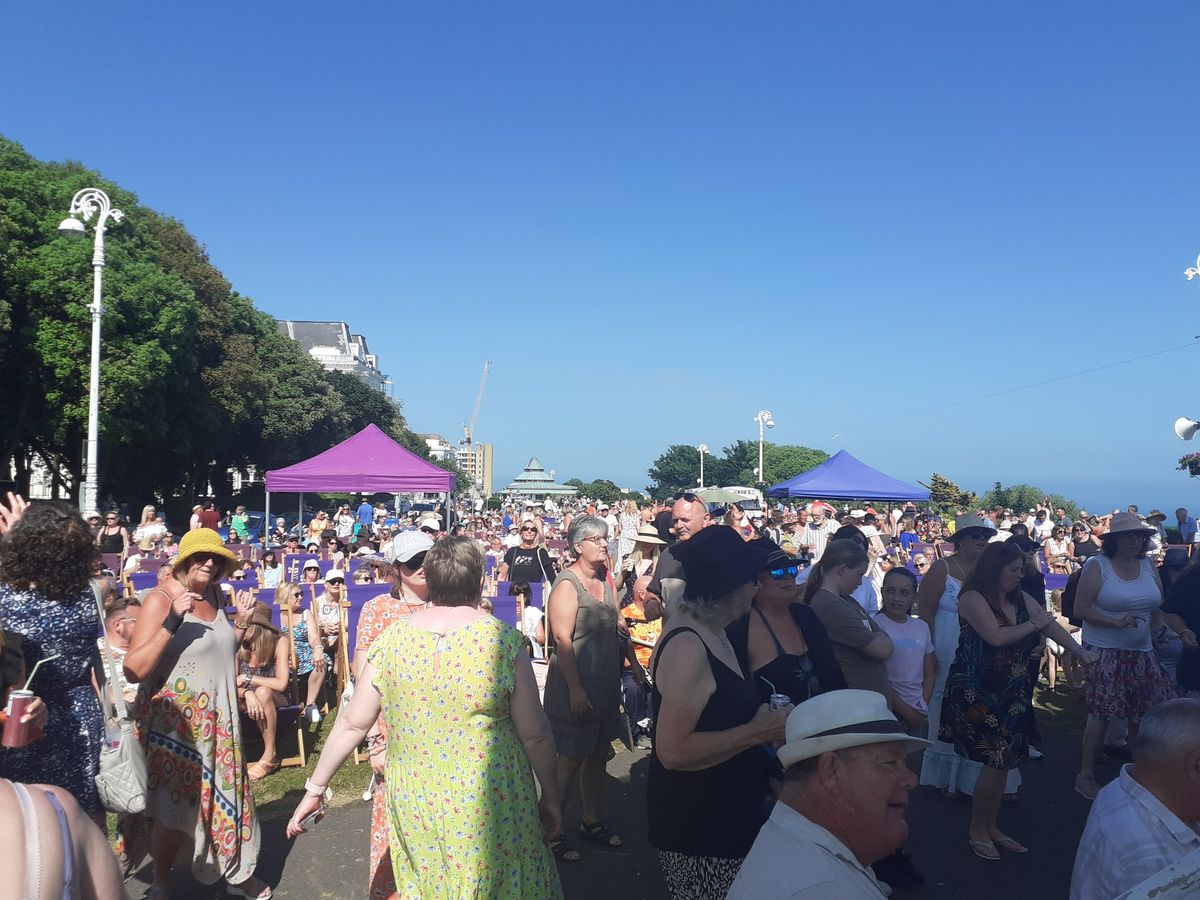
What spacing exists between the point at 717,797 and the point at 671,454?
3206 inches

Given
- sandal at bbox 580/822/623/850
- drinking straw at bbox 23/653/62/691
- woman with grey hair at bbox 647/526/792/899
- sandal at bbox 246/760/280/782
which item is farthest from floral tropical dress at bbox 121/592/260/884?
sandal at bbox 246/760/280/782

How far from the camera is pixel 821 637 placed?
3473 millimetres

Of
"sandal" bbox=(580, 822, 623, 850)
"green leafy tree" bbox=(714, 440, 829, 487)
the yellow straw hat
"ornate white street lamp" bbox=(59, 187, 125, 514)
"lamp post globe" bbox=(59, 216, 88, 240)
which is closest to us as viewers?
the yellow straw hat

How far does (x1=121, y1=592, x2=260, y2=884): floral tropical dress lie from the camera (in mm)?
3631

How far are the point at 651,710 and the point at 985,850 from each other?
7.54 ft

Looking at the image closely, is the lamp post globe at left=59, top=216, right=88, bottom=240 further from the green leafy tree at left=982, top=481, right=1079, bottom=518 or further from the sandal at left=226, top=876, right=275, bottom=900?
the green leafy tree at left=982, top=481, right=1079, bottom=518

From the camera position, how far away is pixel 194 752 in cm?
365

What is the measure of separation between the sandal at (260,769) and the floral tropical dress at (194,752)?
7.61ft

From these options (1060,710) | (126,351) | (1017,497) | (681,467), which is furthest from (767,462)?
(1060,710)

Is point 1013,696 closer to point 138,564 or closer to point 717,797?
point 717,797

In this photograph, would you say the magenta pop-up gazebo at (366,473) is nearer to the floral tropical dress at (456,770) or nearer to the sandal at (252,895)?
the sandal at (252,895)

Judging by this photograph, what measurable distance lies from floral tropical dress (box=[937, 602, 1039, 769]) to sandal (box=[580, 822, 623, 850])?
196cm

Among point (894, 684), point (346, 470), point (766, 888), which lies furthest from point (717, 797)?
point (346, 470)

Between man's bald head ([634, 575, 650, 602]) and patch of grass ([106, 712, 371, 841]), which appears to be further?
man's bald head ([634, 575, 650, 602])
